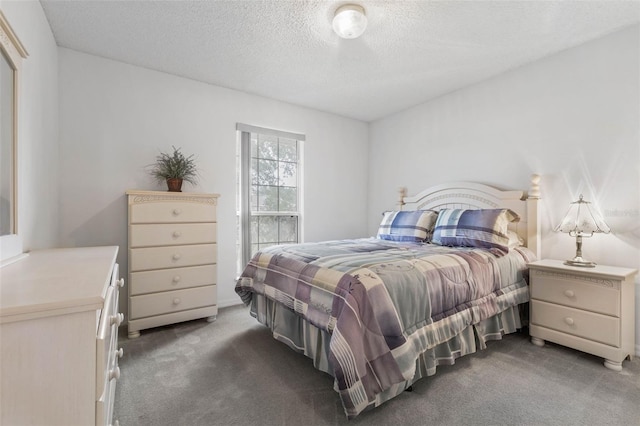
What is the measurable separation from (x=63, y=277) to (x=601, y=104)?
358 centimetres

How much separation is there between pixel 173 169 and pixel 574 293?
11.3 ft

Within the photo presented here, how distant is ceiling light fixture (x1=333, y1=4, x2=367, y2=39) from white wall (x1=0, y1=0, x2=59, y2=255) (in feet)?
5.78

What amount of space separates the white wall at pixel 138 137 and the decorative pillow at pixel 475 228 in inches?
68.8

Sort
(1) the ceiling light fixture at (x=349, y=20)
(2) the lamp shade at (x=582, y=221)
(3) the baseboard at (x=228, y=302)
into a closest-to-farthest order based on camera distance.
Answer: (1) the ceiling light fixture at (x=349, y=20) → (2) the lamp shade at (x=582, y=221) → (3) the baseboard at (x=228, y=302)

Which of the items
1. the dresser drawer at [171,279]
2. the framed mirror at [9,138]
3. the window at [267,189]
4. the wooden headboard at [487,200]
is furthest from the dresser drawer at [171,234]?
the wooden headboard at [487,200]

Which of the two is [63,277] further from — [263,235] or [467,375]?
[263,235]

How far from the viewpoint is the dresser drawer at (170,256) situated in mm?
2502

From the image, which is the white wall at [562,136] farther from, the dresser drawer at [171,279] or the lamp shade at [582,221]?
the dresser drawer at [171,279]

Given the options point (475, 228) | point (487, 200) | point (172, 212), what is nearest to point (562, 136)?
point (487, 200)

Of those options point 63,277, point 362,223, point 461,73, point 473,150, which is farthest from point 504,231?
point 63,277

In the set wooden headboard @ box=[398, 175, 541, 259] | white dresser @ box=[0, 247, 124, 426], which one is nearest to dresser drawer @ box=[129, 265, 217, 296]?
white dresser @ box=[0, 247, 124, 426]

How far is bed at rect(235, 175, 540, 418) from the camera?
1495 mm

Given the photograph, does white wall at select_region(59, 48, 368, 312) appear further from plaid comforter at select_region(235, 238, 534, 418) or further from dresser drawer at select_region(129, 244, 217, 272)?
plaid comforter at select_region(235, 238, 534, 418)

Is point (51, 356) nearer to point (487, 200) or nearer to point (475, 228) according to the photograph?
point (475, 228)
